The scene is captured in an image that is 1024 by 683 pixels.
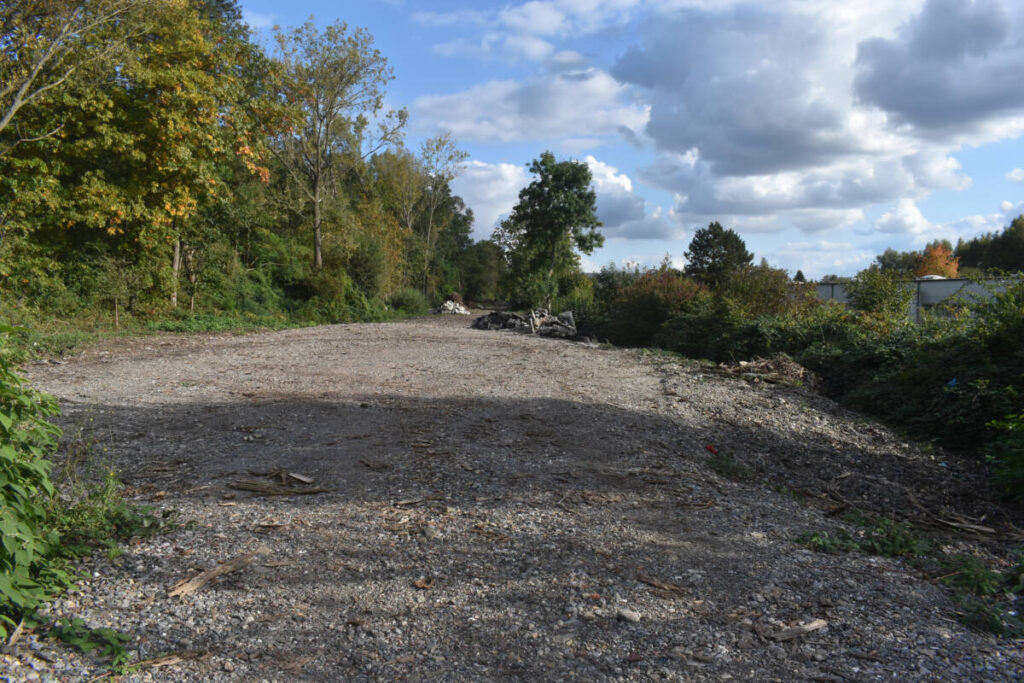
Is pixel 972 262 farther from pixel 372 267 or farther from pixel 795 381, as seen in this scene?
pixel 795 381

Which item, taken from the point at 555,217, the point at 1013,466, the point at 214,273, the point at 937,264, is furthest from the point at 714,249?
the point at 1013,466

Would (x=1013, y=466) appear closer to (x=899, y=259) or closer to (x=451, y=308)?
(x=451, y=308)

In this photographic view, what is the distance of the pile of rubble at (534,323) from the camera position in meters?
20.0

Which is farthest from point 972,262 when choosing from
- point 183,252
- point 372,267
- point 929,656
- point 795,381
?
point 929,656

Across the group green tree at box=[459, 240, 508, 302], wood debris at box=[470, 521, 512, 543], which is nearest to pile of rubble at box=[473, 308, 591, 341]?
wood debris at box=[470, 521, 512, 543]

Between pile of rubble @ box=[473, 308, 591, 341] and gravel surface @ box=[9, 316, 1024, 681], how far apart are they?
12.1 metres

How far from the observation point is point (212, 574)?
317 cm

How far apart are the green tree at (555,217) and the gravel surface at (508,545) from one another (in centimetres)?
2457

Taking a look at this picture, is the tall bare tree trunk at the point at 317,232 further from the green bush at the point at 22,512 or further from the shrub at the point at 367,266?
the green bush at the point at 22,512

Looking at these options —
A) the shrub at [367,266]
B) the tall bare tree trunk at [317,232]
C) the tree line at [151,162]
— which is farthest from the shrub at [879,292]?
the shrub at [367,266]

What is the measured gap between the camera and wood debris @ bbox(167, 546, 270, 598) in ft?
9.88

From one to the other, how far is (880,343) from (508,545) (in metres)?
8.82

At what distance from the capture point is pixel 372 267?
2678 cm

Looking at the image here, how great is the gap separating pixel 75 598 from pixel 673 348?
13.6 meters
